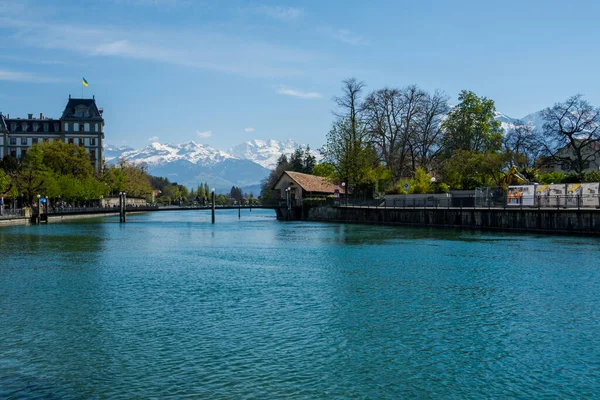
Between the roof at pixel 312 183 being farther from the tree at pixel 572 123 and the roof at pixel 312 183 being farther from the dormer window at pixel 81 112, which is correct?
the dormer window at pixel 81 112

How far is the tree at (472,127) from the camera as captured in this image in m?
83.1

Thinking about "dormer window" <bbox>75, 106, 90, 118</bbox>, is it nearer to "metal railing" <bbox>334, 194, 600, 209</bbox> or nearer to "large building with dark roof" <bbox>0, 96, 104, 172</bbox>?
"large building with dark roof" <bbox>0, 96, 104, 172</bbox>

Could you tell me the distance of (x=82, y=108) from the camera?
138 m

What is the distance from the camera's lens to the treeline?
248 feet

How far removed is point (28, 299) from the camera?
70.8 feet

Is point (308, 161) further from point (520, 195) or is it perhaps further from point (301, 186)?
point (520, 195)

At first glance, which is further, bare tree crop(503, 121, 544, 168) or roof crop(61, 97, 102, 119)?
roof crop(61, 97, 102, 119)

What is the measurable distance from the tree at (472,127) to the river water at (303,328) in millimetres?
50973

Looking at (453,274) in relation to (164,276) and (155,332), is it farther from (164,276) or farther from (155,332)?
(155,332)

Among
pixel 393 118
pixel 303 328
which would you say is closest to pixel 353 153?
pixel 393 118

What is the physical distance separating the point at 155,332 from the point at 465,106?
7511 cm

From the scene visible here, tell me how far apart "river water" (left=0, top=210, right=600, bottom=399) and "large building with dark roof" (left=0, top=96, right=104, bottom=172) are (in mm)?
109884

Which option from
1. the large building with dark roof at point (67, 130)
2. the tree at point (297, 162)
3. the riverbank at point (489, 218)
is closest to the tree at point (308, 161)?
the tree at point (297, 162)

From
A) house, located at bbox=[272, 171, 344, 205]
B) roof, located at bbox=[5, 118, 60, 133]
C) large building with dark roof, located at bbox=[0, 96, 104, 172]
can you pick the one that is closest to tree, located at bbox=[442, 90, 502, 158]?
house, located at bbox=[272, 171, 344, 205]
